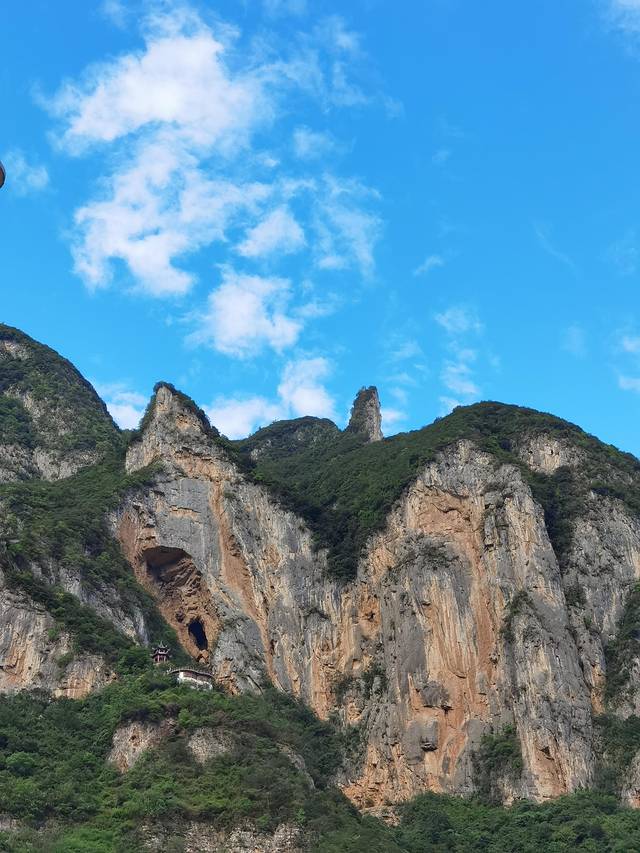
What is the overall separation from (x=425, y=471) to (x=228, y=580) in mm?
12144

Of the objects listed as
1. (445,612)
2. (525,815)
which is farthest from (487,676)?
(525,815)

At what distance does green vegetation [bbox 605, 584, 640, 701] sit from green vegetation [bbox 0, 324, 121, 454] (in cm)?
3677

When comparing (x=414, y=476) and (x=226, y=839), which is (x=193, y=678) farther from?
(x=414, y=476)

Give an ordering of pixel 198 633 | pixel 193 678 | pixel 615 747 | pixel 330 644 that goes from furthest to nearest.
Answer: pixel 198 633, pixel 330 644, pixel 615 747, pixel 193 678

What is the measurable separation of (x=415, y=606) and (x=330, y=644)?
17.1 feet

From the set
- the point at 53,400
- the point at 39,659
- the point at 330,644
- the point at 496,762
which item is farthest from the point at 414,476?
the point at 53,400

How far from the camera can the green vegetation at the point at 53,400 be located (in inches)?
3349

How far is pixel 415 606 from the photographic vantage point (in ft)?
205

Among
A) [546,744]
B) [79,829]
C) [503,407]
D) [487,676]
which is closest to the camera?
[79,829]

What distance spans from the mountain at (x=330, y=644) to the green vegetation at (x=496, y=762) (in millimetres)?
95

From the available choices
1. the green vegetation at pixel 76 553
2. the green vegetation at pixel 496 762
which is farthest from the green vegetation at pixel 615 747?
the green vegetation at pixel 76 553

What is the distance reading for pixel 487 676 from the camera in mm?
59531

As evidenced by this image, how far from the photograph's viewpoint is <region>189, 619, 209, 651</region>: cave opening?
64081mm

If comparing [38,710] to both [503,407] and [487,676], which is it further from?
[503,407]
